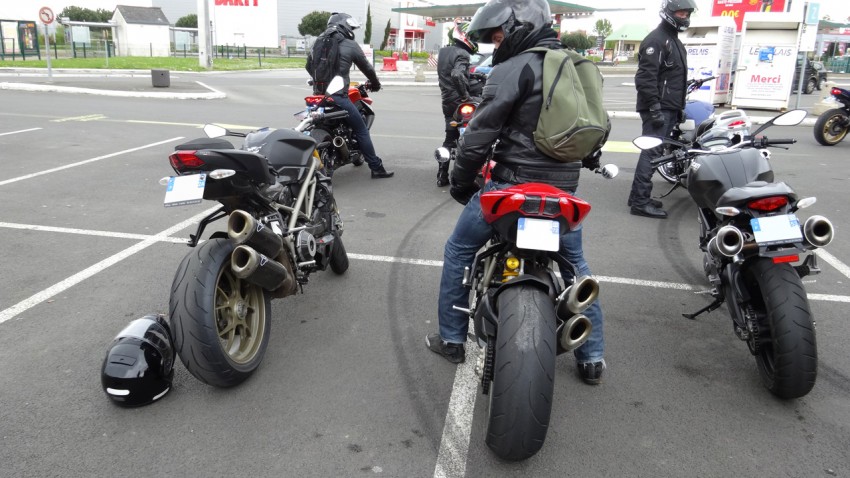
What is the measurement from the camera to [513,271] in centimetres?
292

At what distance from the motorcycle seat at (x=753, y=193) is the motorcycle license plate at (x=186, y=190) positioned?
107 inches

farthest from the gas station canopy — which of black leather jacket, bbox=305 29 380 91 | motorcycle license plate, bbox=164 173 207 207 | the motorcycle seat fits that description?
motorcycle license plate, bbox=164 173 207 207

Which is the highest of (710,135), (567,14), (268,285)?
(567,14)

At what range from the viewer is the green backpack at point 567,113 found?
272 centimetres

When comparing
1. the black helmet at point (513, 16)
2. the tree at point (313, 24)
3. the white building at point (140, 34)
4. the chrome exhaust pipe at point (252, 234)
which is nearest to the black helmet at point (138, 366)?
the chrome exhaust pipe at point (252, 234)

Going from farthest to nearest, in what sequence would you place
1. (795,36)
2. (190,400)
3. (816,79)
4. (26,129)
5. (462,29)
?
(816,79)
(795,36)
(26,129)
(462,29)
(190,400)

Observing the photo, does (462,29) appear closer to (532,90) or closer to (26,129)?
(532,90)

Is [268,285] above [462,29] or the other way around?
the other way around

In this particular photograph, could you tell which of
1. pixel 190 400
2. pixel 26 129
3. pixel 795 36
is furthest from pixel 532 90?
pixel 795 36

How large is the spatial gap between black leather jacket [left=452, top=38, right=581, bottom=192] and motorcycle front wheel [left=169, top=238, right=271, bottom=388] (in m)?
1.34

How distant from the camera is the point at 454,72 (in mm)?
7602

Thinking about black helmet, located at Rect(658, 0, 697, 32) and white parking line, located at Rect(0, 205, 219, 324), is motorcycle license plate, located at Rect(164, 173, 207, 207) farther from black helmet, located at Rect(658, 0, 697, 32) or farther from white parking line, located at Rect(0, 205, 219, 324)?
black helmet, located at Rect(658, 0, 697, 32)

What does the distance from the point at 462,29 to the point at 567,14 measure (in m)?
43.5

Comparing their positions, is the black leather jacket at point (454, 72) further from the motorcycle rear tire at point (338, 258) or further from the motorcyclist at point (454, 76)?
the motorcycle rear tire at point (338, 258)
